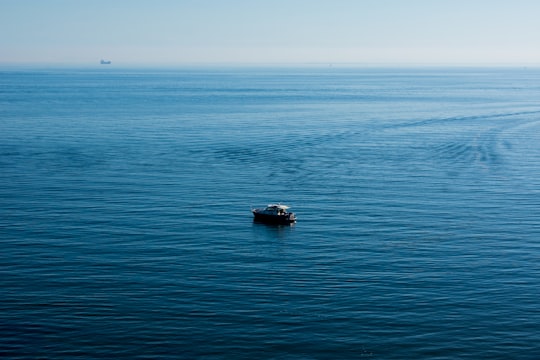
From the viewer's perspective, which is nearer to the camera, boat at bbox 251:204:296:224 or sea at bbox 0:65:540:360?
sea at bbox 0:65:540:360

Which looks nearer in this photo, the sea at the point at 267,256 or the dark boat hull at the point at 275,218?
the sea at the point at 267,256

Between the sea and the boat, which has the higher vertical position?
the boat

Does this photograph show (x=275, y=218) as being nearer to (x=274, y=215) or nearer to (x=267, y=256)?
(x=274, y=215)

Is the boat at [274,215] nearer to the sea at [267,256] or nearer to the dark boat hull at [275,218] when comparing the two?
the dark boat hull at [275,218]

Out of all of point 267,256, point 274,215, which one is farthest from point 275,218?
point 267,256

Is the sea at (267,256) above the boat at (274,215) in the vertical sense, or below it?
below

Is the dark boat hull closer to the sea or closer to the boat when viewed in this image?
the boat

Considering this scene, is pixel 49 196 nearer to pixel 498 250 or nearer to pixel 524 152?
pixel 498 250

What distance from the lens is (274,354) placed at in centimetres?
5778

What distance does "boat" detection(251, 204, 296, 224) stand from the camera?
9388cm

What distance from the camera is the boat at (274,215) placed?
93875 millimetres

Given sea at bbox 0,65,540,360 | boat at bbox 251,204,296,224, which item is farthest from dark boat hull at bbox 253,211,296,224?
sea at bbox 0,65,540,360

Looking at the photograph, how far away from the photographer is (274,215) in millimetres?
93625

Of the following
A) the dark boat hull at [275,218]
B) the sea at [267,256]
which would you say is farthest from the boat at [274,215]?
the sea at [267,256]
